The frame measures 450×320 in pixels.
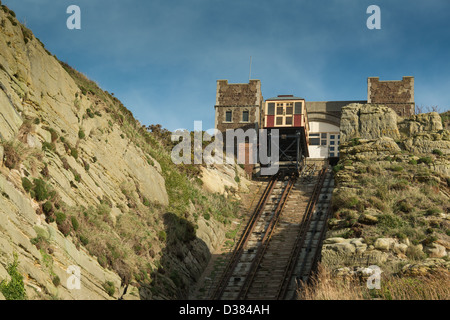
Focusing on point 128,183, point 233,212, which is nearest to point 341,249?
point 128,183

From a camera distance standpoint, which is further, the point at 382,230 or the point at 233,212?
the point at 233,212

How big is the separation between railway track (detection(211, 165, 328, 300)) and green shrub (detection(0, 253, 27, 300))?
328 inches

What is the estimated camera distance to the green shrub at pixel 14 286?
1148 cm

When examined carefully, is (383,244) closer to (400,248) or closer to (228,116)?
(400,248)

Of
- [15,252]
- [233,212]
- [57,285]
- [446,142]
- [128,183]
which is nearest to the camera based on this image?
[15,252]

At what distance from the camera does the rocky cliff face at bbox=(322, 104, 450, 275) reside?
14656 mm

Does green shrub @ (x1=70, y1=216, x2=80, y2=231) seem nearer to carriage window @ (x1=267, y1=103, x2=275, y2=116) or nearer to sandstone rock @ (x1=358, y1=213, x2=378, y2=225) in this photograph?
sandstone rock @ (x1=358, y1=213, x2=378, y2=225)

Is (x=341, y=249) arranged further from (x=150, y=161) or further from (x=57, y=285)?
(x=150, y=161)

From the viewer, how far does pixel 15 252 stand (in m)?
12.8

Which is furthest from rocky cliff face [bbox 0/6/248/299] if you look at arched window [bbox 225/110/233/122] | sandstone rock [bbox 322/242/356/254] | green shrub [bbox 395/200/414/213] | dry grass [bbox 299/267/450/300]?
arched window [bbox 225/110/233/122]

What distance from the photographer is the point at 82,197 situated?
1903 centimetres

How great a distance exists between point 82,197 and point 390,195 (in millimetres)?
10025

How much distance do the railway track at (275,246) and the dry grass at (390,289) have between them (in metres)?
4.11
